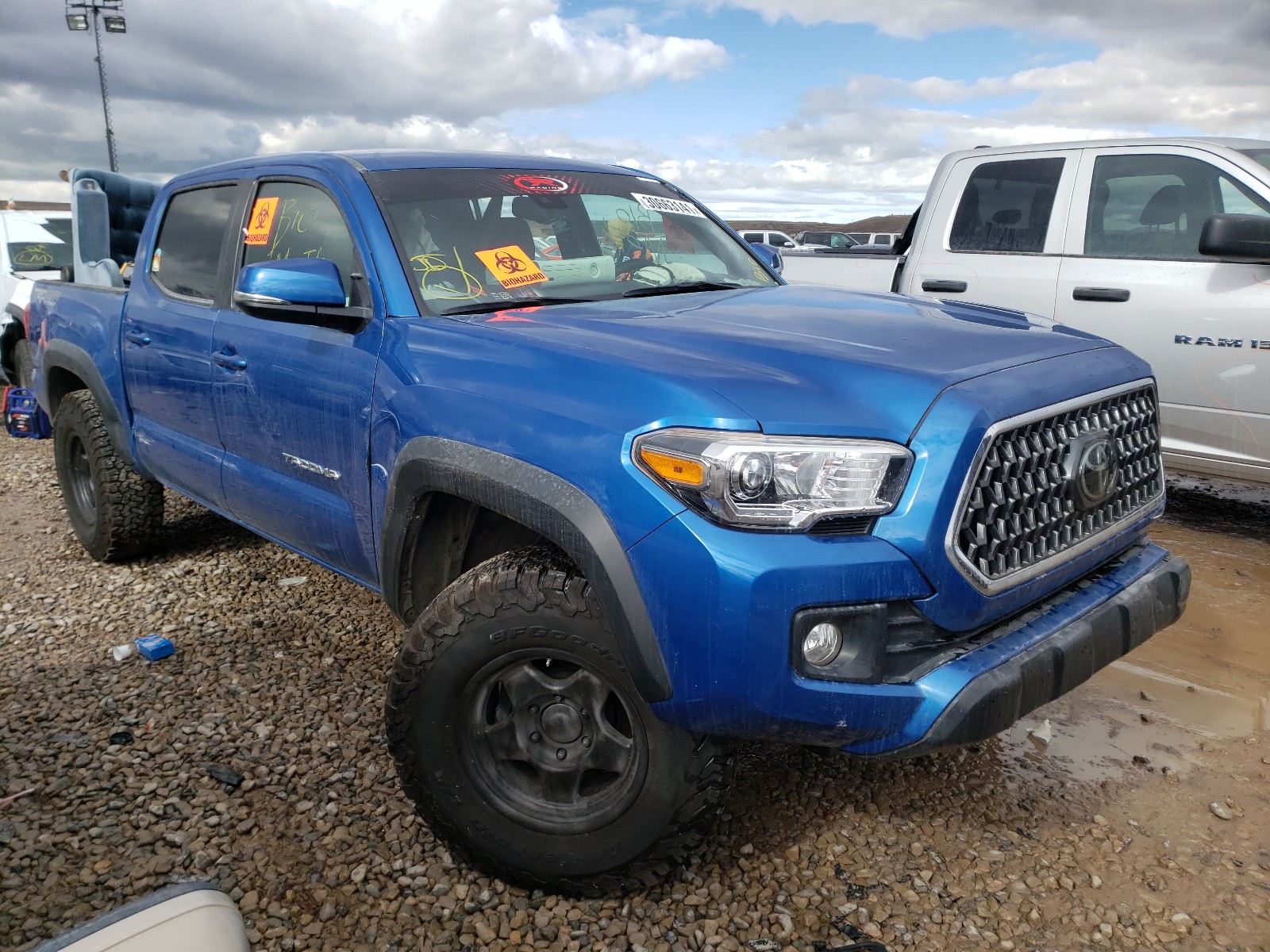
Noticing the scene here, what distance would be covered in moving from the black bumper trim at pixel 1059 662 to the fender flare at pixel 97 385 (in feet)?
12.1

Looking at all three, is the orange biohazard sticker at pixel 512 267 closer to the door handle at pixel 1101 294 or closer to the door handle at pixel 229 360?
the door handle at pixel 229 360

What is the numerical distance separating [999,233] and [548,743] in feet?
14.8

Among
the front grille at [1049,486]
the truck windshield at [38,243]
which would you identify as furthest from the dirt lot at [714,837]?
the truck windshield at [38,243]

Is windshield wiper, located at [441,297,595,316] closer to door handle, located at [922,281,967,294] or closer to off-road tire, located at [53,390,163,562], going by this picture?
off-road tire, located at [53,390,163,562]

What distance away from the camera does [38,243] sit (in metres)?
8.81

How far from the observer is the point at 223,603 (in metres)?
4.28

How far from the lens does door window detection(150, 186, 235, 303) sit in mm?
3686

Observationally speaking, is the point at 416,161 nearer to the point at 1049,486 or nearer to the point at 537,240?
the point at 537,240

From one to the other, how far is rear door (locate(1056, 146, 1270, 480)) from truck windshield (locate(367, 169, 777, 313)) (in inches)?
95.5

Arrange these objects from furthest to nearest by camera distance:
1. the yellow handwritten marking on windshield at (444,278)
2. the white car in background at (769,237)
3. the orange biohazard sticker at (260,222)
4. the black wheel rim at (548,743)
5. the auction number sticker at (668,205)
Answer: the white car in background at (769,237) < the auction number sticker at (668,205) < the orange biohazard sticker at (260,222) < the yellow handwritten marking on windshield at (444,278) < the black wheel rim at (548,743)

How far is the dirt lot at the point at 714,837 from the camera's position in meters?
2.30

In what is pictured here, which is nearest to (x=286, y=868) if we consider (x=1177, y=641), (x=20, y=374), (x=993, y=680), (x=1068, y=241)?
(x=993, y=680)

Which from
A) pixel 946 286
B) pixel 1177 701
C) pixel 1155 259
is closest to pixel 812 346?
pixel 1177 701

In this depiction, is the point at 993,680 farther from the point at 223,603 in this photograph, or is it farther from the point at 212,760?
the point at 223,603
